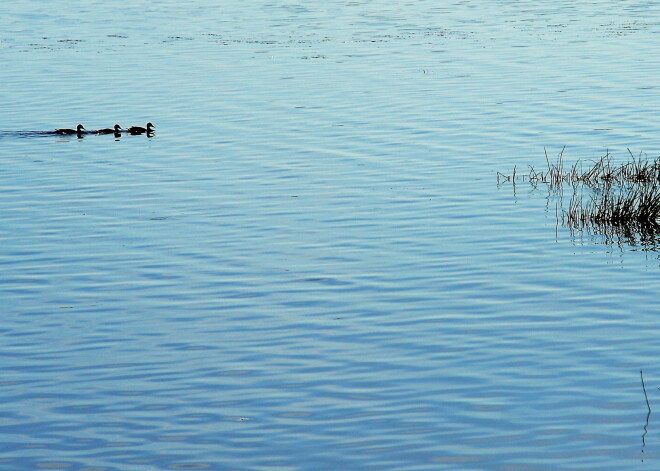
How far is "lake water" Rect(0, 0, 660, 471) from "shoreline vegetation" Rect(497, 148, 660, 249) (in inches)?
15.7

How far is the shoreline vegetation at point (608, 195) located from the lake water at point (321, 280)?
40 cm

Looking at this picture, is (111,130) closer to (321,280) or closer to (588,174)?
(588,174)

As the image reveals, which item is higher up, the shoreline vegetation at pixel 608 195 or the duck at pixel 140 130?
the duck at pixel 140 130

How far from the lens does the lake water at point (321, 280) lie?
1049 cm

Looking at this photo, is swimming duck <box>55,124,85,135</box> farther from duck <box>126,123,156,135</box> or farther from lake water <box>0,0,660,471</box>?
duck <box>126,123,156,135</box>

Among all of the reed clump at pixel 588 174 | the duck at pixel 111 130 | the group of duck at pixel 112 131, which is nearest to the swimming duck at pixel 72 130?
the group of duck at pixel 112 131

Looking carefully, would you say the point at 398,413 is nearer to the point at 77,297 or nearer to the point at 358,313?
the point at 358,313

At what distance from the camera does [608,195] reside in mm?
18953

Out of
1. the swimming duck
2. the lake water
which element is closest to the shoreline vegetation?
the lake water

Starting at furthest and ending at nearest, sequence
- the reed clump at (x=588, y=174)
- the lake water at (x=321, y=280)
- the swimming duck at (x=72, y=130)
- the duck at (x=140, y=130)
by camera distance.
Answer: the swimming duck at (x=72, y=130) → the duck at (x=140, y=130) → the reed clump at (x=588, y=174) → the lake water at (x=321, y=280)

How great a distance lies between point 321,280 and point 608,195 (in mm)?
6068

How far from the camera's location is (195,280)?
15250mm

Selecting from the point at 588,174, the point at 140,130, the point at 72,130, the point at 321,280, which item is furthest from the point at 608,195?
the point at 72,130

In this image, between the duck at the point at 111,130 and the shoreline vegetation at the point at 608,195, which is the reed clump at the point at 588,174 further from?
the duck at the point at 111,130
